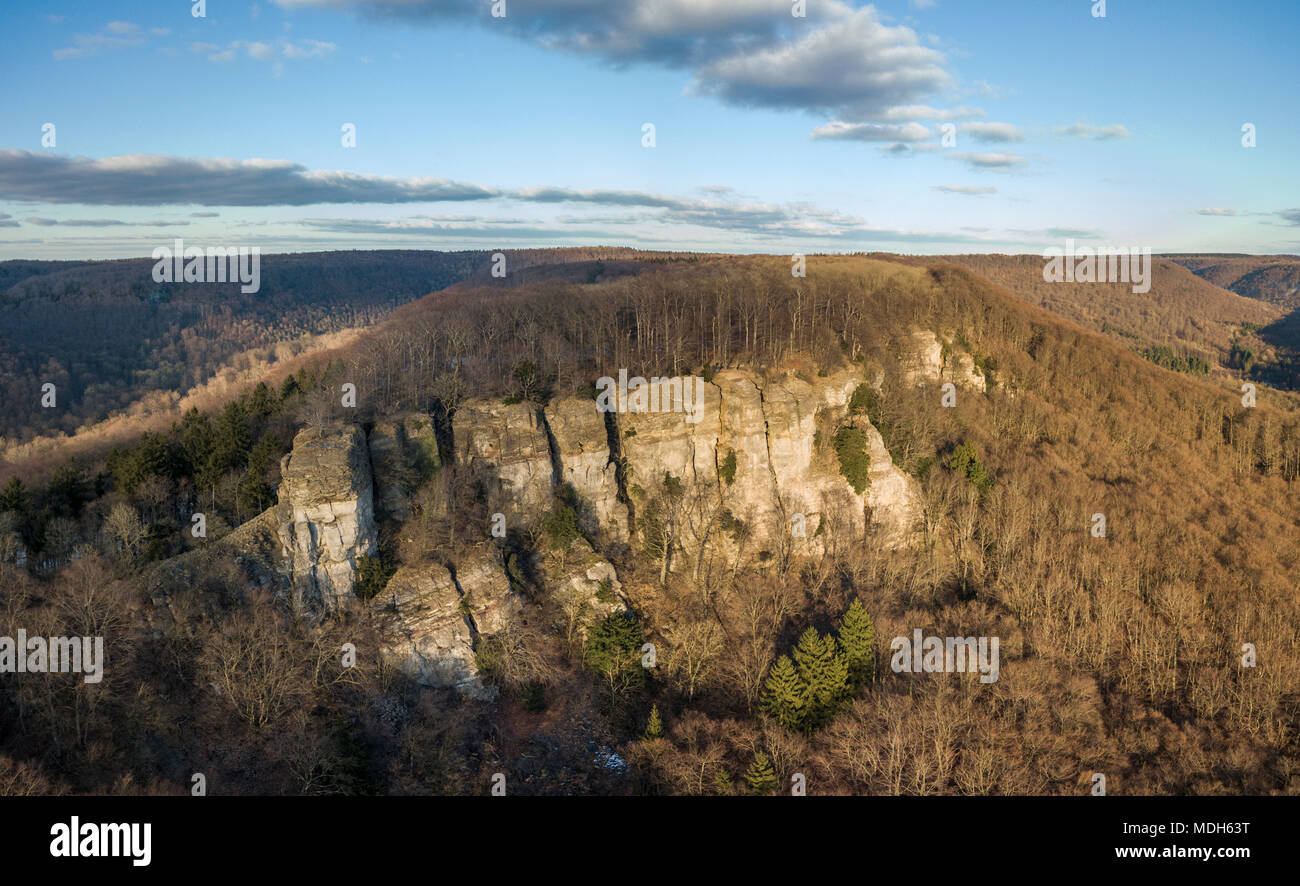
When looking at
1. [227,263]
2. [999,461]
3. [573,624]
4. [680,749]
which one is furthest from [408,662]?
[227,263]

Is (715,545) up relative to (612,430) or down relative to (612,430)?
down

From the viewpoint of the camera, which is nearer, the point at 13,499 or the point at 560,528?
the point at 13,499

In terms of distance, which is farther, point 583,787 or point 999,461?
point 999,461

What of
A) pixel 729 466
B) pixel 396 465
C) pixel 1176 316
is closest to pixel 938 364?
pixel 729 466

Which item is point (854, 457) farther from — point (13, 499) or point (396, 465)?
point (13, 499)

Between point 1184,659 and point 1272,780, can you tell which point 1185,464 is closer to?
point 1184,659

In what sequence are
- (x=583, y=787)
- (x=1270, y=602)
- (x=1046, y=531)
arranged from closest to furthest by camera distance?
→ (x=583, y=787)
(x=1270, y=602)
(x=1046, y=531)

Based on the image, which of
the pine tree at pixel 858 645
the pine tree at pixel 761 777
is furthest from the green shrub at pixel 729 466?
the pine tree at pixel 761 777
